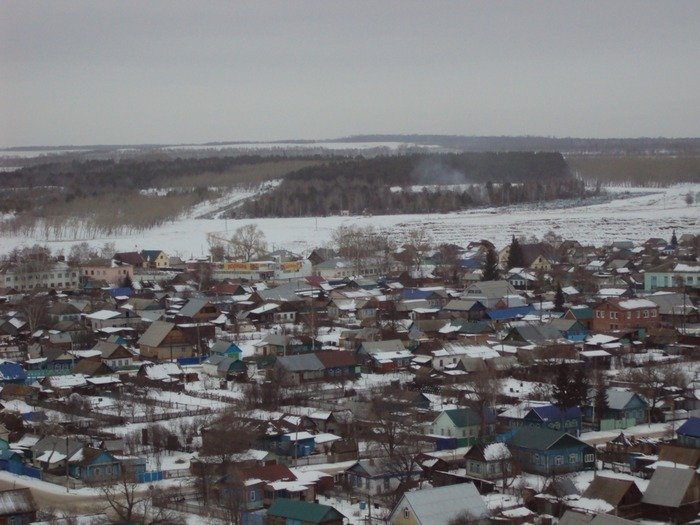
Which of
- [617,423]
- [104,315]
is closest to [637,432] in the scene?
[617,423]

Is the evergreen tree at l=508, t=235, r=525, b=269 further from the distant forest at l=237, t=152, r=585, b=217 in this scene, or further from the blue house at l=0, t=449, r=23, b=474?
the distant forest at l=237, t=152, r=585, b=217

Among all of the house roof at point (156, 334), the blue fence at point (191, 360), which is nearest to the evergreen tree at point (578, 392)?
the blue fence at point (191, 360)

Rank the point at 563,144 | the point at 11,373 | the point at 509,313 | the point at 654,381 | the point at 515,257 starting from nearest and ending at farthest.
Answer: the point at 654,381
the point at 11,373
the point at 509,313
the point at 515,257
the point at 563,144

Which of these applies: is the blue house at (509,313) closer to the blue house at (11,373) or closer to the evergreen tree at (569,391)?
the evergreen tree at (569,391)

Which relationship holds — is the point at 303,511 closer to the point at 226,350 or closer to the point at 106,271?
the point at 226,350

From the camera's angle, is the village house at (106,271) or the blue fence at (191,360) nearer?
the blue fence at (191,360)

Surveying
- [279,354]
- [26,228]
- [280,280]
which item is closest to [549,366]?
[279,354]

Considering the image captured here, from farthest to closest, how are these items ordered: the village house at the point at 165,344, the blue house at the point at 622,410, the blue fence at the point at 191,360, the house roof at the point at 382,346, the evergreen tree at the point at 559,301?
the evergreen tree at the point at 559,301 → the village house at the point at 165,344 → the blue fence at the point at 191,360 → the house roof at the point at 382,346 → the blue house at the point at 622,410
